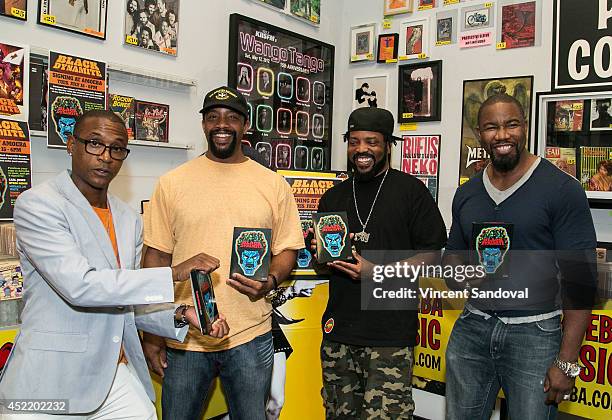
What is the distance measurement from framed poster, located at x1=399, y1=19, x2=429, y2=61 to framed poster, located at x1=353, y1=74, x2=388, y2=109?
0.83 feet

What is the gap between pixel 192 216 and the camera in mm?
2213

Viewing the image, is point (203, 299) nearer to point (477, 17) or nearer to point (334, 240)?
point (334, 240)

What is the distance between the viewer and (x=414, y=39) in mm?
4258

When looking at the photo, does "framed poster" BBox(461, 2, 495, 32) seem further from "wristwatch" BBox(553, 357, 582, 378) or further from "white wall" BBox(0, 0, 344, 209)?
"wristwatch" BBox(553, 357, 582, 378)

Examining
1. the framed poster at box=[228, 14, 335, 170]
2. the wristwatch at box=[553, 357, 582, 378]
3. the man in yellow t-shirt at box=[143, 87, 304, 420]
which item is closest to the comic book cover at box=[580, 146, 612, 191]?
the wristwatch at box=[553, 357, 582, 378]

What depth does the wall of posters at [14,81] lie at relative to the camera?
2.53m

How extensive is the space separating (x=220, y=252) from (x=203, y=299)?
278 millimetres

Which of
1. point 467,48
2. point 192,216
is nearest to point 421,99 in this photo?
point 467,48

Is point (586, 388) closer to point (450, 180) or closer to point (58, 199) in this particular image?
point (450, 180)

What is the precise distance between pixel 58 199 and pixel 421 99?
3.04 metres

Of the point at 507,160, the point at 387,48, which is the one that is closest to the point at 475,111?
the point at 387,48

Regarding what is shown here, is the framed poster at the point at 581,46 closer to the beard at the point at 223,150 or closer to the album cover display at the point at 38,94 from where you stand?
the beard at the point at 223,150

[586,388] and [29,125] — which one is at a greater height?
[29,125]

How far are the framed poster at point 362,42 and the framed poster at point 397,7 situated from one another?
0.55 ft
